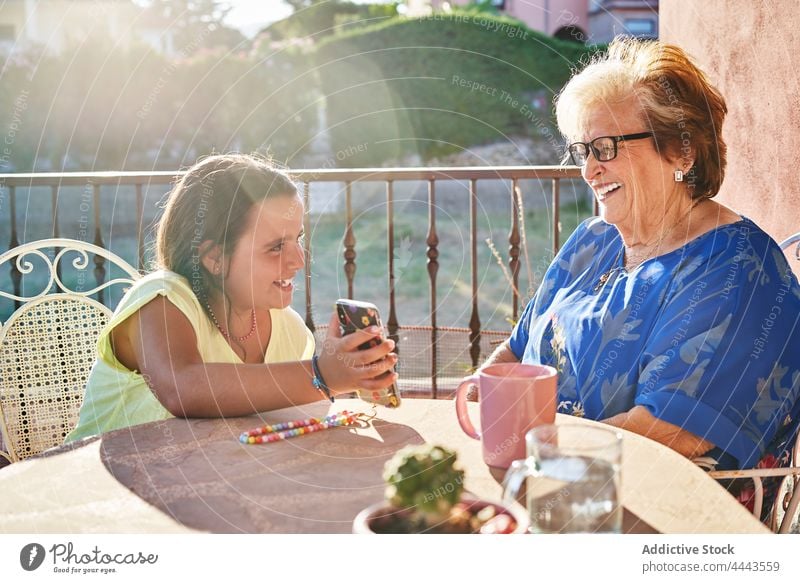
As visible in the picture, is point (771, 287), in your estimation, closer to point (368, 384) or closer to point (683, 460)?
point (683, 460)

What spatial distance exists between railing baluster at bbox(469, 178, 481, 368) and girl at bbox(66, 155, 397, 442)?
1.53m

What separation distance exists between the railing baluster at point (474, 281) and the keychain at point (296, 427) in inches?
76.7

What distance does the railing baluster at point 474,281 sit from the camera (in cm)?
329

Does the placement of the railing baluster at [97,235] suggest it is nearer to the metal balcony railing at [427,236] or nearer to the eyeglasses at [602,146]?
the metal balcony railing at [427,236]

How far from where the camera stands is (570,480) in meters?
0.82

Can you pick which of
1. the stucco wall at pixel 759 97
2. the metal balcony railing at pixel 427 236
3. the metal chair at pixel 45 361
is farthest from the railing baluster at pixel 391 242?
the metal chair at pixel 45 361

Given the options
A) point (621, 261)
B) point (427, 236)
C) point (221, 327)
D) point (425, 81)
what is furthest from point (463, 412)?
point (425, 81)

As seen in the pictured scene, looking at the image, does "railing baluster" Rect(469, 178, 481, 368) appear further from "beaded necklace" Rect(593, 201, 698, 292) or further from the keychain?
the keychain

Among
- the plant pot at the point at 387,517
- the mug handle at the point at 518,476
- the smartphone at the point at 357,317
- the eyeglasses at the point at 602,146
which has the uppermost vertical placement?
the eyeglasses at the point at 602,146

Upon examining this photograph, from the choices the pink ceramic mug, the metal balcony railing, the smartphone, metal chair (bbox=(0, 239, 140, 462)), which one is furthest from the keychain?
the metal balcony railing

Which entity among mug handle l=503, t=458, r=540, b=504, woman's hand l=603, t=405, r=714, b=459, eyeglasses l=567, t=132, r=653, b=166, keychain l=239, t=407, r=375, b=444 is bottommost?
woman's hand l=603, t=405, r=714, b=459

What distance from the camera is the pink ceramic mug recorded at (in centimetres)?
107

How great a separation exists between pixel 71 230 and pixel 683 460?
9255 millimetres

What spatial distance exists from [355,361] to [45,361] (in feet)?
3.65
